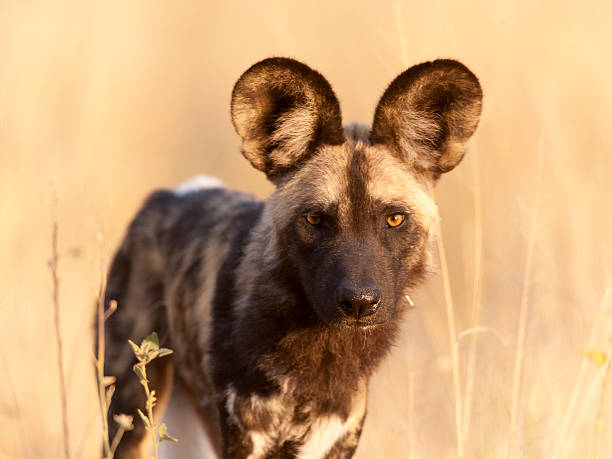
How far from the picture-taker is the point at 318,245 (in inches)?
111

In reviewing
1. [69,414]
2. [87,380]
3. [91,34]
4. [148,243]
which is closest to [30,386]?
[69,414]

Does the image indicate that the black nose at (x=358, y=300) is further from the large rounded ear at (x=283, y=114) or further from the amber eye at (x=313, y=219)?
the large rounded ear at (x=283, y=114)

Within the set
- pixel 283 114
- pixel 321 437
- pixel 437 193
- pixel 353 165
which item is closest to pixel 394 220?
pixel 353 165

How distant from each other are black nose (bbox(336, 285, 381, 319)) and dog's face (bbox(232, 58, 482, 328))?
21 mm

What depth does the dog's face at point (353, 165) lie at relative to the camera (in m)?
2.77

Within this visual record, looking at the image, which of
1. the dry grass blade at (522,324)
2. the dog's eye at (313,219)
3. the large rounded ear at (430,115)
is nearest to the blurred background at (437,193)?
the dry grass blade at (522,324)

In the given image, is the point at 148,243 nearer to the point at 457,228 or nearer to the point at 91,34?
the point at 457,228

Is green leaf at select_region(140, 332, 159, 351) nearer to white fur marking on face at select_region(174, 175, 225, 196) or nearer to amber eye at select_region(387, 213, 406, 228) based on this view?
amber eye at select_region(387, 213, 406, 228)

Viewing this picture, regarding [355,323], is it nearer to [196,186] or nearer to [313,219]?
[313,219]

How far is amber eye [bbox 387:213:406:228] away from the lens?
9.53 feet

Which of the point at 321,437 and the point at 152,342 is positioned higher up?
the point at 152,342

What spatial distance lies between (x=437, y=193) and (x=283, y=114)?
3806 mm

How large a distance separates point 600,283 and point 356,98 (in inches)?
113

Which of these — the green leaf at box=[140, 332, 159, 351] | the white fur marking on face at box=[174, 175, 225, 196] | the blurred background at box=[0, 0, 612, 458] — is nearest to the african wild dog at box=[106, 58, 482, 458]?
the blurred background at box=[0, 0, 612, 458]
